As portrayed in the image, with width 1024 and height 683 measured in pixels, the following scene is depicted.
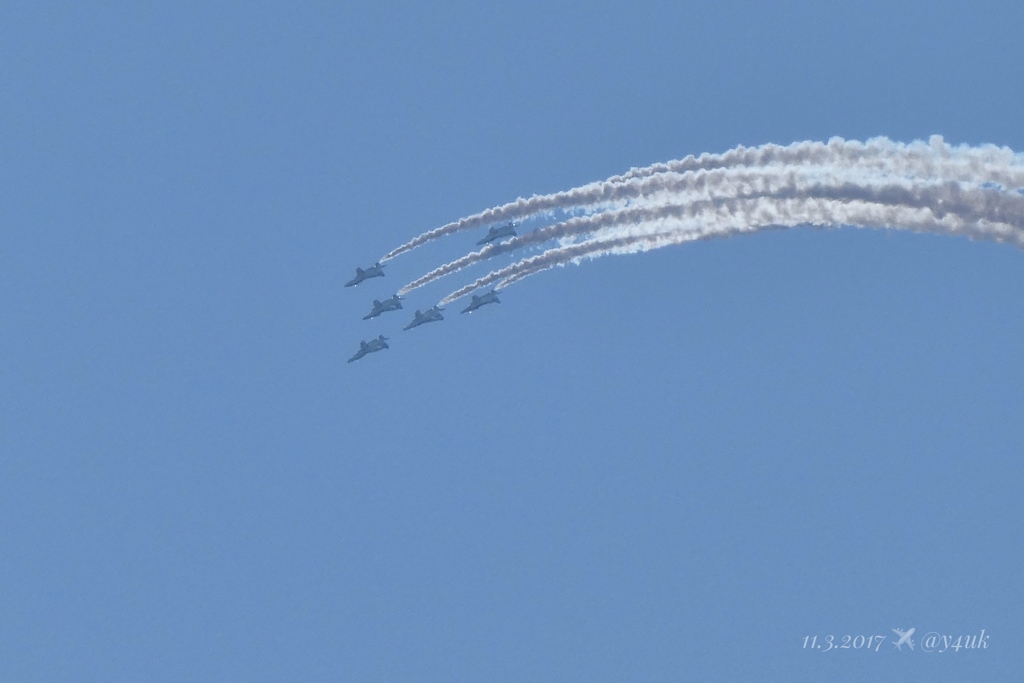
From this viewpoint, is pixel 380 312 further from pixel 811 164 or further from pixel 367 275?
pixel 811 164

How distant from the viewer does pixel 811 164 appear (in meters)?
56.2

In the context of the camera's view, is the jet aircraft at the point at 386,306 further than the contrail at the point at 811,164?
→ Yes

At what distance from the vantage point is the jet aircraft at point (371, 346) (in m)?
75.9

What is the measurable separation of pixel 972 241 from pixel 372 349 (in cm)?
3101

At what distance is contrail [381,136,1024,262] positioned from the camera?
5041cm

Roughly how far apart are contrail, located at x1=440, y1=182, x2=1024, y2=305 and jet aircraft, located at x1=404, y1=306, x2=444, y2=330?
6.52 meters

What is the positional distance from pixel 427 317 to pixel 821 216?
21767mm

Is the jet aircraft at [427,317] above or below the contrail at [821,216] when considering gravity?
above

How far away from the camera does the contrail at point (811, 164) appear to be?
50.4 meters

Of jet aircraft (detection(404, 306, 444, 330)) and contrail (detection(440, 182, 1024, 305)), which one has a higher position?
jet aircraft (detection(404, 306, 444, 330))

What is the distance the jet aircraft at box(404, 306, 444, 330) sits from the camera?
7312cm

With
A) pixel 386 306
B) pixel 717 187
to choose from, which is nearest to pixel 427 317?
pixel 386 306

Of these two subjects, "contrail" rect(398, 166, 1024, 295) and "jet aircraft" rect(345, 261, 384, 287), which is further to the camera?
"jet aircraft" rect(345, 261, 384, 287)

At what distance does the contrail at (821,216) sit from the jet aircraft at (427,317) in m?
6.52
